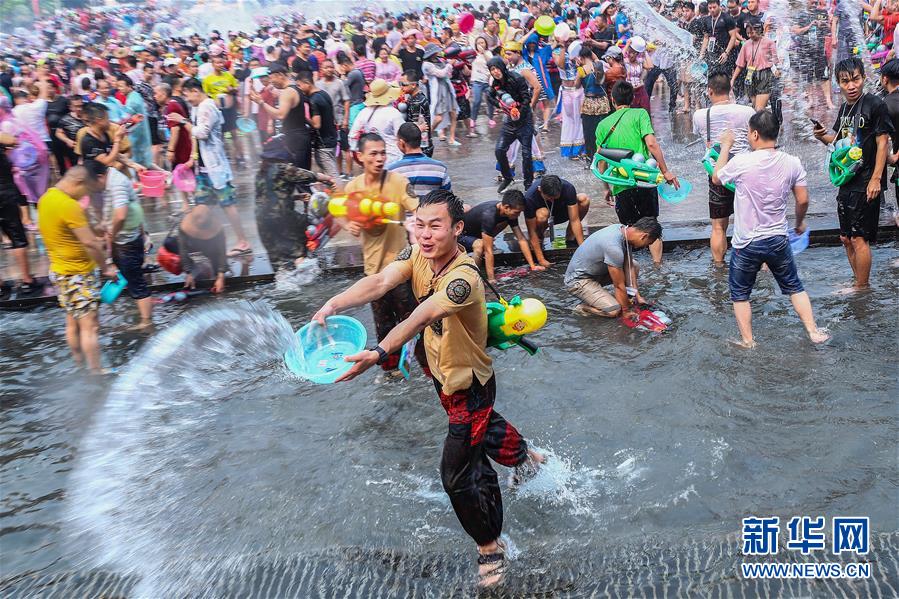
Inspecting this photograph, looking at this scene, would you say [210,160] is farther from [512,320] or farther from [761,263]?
[512,320]

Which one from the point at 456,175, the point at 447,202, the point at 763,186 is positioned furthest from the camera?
the point at 456,175

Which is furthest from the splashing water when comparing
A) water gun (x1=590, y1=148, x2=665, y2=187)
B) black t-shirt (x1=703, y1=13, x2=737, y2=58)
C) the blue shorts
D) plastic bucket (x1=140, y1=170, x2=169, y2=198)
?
black t-shirt (x1=703, y1=13, x2=737, y2=58)

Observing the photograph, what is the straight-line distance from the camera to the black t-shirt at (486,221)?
7.37 m

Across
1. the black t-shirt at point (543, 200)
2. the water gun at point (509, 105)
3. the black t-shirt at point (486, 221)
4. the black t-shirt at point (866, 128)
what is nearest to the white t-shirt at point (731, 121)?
the black t-shirt at point (866, 128)

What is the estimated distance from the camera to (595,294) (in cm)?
658

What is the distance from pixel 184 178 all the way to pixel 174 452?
494 centimetres

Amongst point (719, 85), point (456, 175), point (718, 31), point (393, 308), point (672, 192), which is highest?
point (718, 31)

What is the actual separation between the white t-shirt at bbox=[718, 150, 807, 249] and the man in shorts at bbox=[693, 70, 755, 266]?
1365 millimetres

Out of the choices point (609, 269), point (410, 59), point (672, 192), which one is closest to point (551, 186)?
point (609, 269)

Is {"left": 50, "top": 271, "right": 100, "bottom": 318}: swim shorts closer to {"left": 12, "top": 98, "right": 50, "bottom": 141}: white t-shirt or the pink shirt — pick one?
{"left": 12, "top": 98, "right": 50, "bottom": 141}: white t-shirt

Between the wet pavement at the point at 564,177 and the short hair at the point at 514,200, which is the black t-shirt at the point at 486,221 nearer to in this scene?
the short hair at the point at 514,200

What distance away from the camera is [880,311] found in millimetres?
6188

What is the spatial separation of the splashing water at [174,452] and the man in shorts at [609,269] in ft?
8.64

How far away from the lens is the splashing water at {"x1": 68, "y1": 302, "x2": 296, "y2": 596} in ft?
13.7
